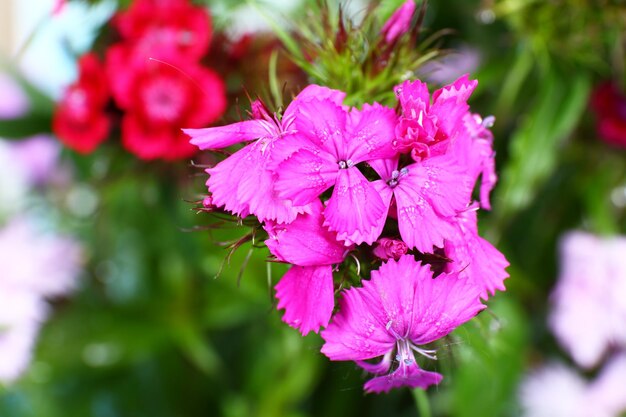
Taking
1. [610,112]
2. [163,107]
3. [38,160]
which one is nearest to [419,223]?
[163,107]

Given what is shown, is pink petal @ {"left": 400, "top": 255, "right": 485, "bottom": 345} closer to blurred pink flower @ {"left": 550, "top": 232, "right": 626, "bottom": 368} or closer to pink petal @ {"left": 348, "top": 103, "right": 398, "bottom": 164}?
pink petal @ {"left": 348, "top": 103, "right": 398, "bottom": 164}

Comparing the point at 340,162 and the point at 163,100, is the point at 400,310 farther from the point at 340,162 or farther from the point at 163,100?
the point at 163,100

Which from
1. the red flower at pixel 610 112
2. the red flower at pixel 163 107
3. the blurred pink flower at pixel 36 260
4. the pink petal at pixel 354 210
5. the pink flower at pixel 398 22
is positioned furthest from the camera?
the blurred pink flower at pixel 36 260

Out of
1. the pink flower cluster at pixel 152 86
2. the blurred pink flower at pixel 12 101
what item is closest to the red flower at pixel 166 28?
the pink flower cluster at pixel 152 86

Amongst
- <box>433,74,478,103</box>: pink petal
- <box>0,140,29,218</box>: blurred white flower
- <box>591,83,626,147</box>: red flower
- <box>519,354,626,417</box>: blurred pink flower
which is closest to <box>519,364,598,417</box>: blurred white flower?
<box>519,354,626,417</box>: blurred pink flower

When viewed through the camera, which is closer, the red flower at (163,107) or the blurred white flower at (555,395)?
the red flower at (163,107)

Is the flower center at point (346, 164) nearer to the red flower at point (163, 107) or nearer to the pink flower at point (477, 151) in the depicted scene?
the pink flower at point (477, 151)
